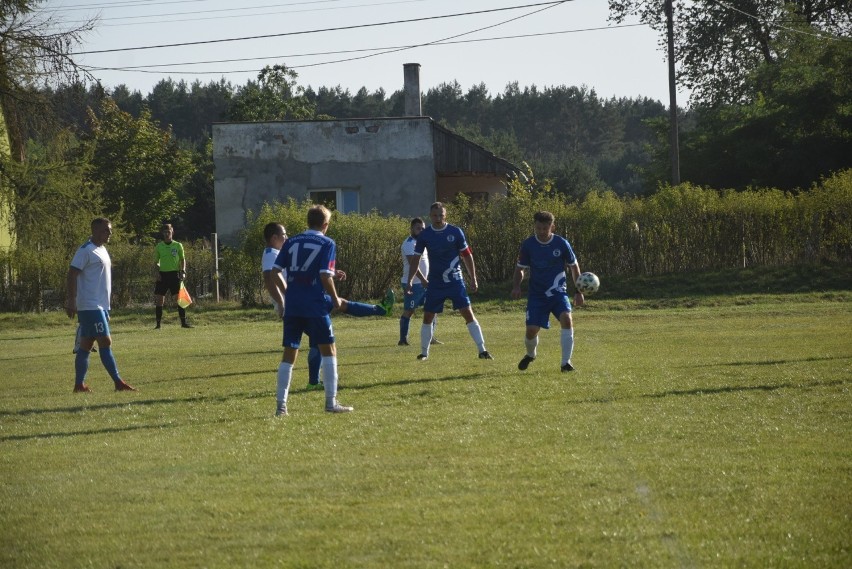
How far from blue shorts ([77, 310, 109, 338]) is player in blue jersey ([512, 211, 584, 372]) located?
4941mm

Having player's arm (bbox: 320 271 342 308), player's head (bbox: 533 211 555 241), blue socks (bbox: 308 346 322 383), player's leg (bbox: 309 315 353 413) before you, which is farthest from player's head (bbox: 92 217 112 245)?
player's head (bbox: 533 211 555 241)

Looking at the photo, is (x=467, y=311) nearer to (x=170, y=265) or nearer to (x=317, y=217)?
(x=317, y=217)

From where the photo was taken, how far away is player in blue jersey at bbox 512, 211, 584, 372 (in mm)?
13938

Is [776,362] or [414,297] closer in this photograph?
[776,362]

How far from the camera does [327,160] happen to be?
43.9m

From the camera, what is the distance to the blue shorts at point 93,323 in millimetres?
13266

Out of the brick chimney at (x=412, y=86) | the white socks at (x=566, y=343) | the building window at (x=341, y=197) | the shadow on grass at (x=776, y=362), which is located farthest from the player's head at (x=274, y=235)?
the brick chimney at (x=412, y=86)

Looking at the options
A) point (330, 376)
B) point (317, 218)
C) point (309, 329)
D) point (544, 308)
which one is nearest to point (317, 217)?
point (317, 218)

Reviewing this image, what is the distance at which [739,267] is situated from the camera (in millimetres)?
33438

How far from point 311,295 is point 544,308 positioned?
4267 millimetres

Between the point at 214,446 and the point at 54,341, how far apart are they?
55.0 feet

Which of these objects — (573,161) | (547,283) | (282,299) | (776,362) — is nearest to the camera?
(282,299)

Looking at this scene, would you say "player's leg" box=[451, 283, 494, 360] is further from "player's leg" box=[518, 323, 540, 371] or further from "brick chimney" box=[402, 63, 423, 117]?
"brick chimney" box=[402, 63, 423, 117]

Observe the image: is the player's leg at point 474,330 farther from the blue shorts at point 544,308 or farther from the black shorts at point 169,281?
the black shorts at point 169,281
